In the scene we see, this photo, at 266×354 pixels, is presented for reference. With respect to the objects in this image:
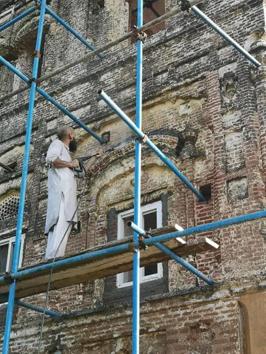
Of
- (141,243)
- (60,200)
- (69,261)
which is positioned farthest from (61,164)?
(141,243)

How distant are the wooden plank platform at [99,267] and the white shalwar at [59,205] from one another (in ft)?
1.83

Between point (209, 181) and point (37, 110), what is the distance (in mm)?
4612

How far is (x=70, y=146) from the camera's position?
11.5m

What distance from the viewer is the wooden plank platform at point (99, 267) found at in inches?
301

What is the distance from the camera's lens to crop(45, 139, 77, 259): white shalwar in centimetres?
938

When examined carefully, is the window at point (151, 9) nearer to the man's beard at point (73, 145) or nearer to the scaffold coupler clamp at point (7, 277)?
the man's beard at point (73, 145)

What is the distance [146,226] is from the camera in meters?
10.0

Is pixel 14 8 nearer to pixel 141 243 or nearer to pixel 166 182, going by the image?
pixel 166 182

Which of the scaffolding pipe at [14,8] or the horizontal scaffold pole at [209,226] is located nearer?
the horizontal scaffold pole at [209,226]

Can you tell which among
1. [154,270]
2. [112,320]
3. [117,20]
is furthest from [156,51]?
[112,320]

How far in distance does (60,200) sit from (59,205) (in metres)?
0.08

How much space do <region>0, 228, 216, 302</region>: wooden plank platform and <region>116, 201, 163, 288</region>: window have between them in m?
1.12

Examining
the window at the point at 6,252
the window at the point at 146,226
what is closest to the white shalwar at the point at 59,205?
the window at the point at 146,226

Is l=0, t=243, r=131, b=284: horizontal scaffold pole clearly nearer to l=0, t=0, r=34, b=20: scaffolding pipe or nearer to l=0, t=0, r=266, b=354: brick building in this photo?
l=0, t=0, r=266, b=354: brick building
